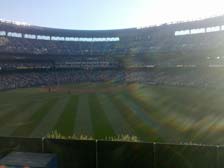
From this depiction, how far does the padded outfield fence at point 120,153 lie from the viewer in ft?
30.7

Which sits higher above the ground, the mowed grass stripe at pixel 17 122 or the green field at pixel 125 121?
the green field at pixel 125 121

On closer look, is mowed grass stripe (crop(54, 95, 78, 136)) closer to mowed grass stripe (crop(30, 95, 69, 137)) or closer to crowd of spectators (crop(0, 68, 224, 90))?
mowed grass stripe (crop(30, 95, 69, 137))

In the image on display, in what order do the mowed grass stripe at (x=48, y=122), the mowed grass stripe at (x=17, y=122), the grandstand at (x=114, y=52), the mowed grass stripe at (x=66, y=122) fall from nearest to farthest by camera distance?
the mowed grass stripe at (x=48, y=122), the mowed grass stripe at (x=66, y=122), the mowed grass stripe at (x=17, y=122), the grandstand at (x=114, y=52)

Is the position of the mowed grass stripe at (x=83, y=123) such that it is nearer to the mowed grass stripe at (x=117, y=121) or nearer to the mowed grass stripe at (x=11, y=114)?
the mowed grass stripe at (x=117, y=121)

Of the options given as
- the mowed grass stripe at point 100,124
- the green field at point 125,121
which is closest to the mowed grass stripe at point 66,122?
the green field at point 125,121

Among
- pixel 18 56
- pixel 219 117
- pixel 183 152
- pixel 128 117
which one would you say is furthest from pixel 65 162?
pixel 18 56

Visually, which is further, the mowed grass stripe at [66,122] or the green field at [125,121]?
the mowed grass stripe at [66,122]

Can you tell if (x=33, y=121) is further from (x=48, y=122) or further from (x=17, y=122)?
(x=48, y=122)

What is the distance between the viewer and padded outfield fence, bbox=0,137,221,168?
9.34m

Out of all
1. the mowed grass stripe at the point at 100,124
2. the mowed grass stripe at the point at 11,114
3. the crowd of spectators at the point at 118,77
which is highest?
the crowd of spectators at the point at 118,77

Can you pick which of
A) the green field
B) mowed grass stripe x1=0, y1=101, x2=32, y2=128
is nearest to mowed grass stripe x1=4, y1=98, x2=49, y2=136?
the green field

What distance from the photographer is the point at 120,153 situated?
9.94 m

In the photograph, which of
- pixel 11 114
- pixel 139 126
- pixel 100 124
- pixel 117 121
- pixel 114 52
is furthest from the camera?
pixel 114 52

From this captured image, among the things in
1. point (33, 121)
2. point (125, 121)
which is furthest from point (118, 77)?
point (125, 121)
